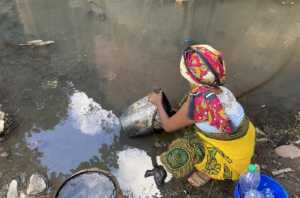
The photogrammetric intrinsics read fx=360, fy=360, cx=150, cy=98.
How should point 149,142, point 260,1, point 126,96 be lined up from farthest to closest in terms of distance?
point 260,1
point 126,96
point 149,142

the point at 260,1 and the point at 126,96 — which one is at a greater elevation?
the point at 260,1

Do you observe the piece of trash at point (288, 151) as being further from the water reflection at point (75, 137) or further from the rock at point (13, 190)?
the rock at point (13, 190)

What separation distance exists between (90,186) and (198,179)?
2.76ft

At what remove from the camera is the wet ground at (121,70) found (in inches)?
118

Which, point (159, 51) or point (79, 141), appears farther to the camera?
point (159, 51)

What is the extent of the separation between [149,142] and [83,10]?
238cm

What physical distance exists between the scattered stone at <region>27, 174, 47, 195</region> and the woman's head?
1.38 metres

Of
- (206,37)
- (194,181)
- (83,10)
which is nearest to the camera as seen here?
(194,181)

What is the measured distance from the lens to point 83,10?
4723mm

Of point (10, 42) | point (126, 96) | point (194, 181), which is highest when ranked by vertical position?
point (10, 42)

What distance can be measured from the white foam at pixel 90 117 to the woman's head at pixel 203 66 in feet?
3.42

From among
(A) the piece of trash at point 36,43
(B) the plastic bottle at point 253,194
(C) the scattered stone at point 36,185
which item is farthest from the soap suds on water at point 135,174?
(A) the piece of trash at point 36,43

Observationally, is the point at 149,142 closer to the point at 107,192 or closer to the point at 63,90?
the point at 107,192

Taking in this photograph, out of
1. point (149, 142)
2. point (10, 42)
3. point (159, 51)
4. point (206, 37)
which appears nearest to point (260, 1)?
point (206, 37)
